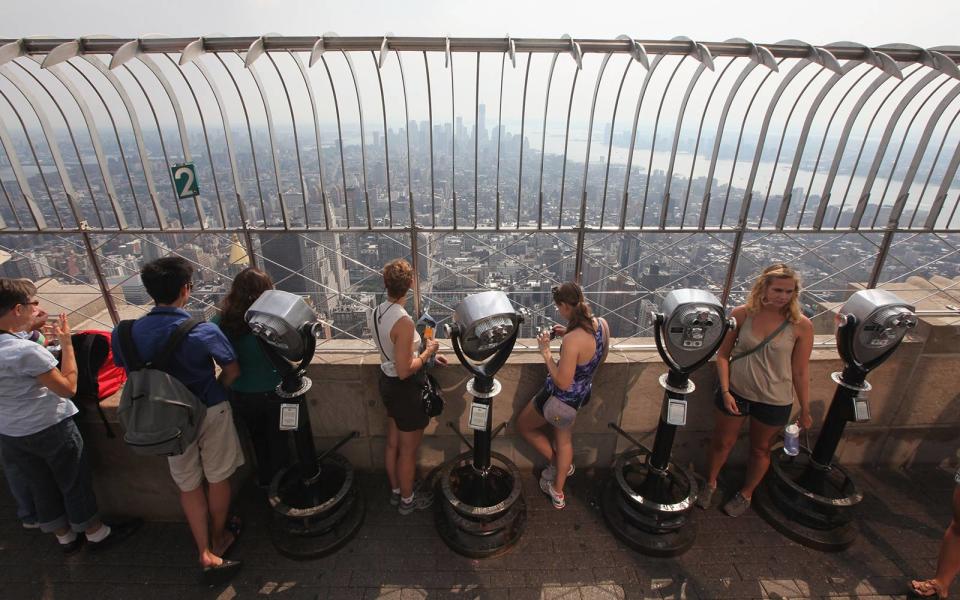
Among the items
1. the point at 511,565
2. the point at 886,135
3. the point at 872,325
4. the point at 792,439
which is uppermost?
the point at 886,135

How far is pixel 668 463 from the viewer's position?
3490 millimetres

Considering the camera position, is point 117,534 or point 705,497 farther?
point 705,497

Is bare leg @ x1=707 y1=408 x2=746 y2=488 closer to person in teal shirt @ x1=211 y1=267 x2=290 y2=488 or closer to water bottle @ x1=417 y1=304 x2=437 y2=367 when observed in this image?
water bottle @ x1=417 y1=304 x2=437 y2=367

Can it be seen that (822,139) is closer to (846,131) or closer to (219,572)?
(846,131)

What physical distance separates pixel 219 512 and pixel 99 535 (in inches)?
39.8

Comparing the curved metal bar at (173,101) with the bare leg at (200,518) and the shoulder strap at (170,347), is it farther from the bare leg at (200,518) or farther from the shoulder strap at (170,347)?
the bare leg at (200,518)

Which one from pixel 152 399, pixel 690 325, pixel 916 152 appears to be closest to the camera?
pixel 152 399

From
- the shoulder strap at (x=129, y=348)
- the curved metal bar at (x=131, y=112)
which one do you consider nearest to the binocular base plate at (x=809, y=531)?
the shoulder strap at (x=129, y=348)

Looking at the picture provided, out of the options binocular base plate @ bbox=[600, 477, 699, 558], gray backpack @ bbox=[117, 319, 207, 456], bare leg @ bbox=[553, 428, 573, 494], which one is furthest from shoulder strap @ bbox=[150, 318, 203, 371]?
binocular base plate @ bbox=[600, 477, 699, 558]

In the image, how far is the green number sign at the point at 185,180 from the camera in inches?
134

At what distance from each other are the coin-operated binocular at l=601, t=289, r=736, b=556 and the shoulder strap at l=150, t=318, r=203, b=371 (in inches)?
111

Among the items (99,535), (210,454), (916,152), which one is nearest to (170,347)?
(210,454)

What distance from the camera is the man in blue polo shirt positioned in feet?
8.47

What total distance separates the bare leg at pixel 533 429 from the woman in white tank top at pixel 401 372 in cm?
79
